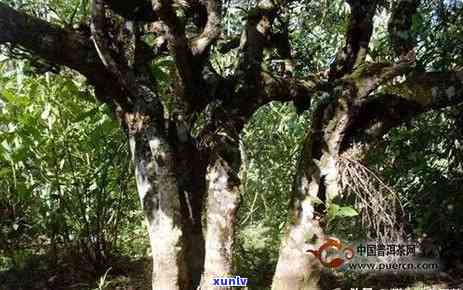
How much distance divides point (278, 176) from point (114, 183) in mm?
2099

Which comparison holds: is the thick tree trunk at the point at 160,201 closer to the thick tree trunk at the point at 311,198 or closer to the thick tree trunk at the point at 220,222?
the thick tree trunk at the point at 220,222

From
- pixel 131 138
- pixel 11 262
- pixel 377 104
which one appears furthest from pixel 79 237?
pixel 377 104

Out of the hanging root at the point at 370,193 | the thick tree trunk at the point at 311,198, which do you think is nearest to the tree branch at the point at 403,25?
the thick tree trunk at the point at 311,198

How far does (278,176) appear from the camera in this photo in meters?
5.93

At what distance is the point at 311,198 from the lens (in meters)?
3.49

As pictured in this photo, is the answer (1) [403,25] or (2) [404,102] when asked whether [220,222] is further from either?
(1) [403,25]

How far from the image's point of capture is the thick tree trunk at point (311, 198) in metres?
3.47

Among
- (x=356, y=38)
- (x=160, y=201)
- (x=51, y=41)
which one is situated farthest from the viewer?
(x=356, y=38)

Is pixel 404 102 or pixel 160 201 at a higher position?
pixel 404 102

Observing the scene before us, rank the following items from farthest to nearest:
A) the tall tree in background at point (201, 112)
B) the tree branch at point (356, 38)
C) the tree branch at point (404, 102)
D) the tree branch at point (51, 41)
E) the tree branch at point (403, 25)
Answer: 1. the tree branch at point (403, 25)
2. the tree branch at point (356, 38)
3. the tree branch at point (404, 102)
4. the tall tree in background at point (201, 112)
5. the tree branch at point (51, 41)

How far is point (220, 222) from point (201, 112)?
2.87ft

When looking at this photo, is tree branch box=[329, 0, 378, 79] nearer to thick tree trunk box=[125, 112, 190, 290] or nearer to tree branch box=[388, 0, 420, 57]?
tree branch box=[388, 0, 420, 57]

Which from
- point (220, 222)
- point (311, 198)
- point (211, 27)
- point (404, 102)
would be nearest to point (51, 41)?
point (211, 27)

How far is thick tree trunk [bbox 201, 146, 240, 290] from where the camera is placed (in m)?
3.36
